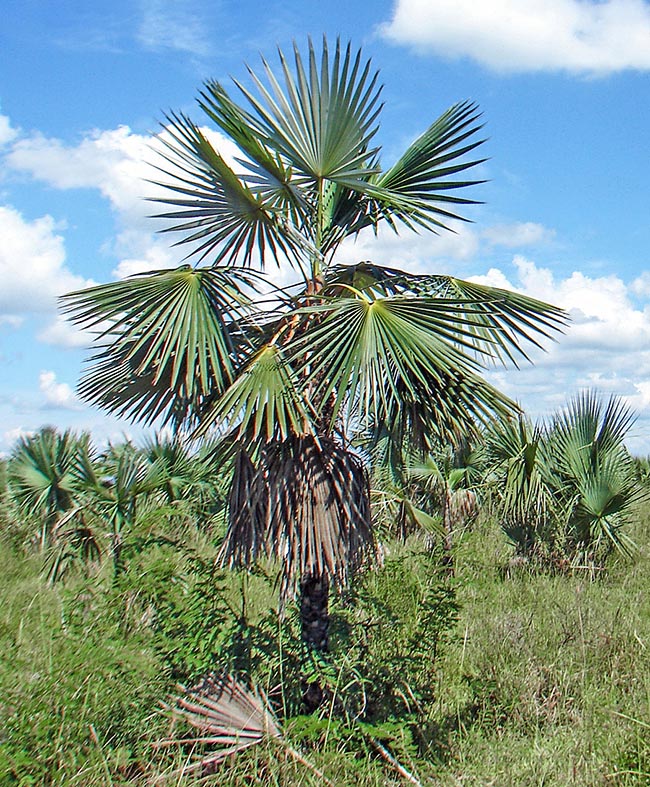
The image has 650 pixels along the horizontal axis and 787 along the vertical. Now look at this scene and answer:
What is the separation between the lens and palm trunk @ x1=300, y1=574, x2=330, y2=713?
18.6ft

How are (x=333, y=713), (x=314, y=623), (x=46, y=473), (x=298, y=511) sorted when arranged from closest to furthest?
1. (x=298, y=511)
2. (x=333, y=713)
3. (x=314, y=623)
4. (x=46, y=473)

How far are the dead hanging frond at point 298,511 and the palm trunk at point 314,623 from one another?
213mm

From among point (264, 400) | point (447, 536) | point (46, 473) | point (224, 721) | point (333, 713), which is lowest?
point (333, 713)

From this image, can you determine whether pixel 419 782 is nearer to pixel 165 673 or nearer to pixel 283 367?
pixel 165 673

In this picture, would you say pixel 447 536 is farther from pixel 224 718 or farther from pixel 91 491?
pixel 224 718

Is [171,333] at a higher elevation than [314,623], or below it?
higher

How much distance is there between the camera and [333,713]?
5.61 m

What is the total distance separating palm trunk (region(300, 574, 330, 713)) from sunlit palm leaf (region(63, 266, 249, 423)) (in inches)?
62.3

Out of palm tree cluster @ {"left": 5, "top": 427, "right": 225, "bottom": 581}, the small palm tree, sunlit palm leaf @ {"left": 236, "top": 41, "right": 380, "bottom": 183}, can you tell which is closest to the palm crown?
sunlit palm leaf @ {"left": 236, "top": 41, "right": 380, "bottom": 183}

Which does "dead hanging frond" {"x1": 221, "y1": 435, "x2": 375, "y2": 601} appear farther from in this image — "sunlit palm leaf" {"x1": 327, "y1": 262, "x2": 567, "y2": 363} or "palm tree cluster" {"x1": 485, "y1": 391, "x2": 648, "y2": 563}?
"palm tree cluster" {"x1": 485, "y1": 391, "x2": 648, "y2": 563}

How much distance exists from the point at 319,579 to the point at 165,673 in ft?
4.71

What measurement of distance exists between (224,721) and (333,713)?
902 millimetres

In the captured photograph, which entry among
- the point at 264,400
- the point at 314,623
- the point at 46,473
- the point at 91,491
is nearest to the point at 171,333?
the point at 264,400

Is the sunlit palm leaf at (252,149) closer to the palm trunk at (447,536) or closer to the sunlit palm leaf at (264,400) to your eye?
the sunlit palm leaf at (264,400)
